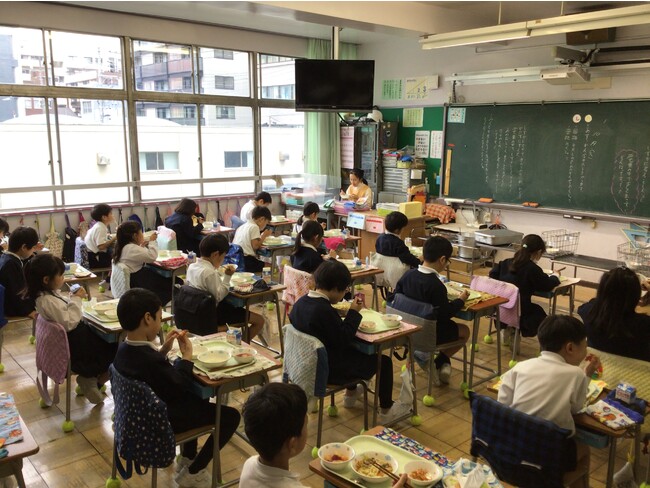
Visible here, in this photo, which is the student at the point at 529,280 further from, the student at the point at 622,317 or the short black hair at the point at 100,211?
the short black hair at the point at 100,211

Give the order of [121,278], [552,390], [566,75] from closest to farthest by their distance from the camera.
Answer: [552,390]
[121,278]
[566,75]

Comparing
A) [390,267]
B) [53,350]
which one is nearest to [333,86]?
[390,267]

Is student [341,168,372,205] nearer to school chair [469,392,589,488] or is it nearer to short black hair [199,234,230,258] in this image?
short black hair [199,234,230,258]

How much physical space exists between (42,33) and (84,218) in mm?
2473

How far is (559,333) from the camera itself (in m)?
2.44

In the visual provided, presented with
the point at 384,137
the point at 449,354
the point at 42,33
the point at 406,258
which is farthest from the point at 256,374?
the point at 384,137

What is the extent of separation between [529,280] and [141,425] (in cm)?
340

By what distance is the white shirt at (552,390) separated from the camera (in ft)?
7.80

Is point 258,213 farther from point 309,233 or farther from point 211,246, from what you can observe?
point 211,246

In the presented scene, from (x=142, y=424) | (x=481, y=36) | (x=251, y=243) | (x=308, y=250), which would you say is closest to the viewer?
(x=142, y=424)

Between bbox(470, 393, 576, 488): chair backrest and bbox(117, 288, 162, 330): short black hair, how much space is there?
161cm

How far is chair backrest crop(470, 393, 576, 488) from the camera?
7.32 ft

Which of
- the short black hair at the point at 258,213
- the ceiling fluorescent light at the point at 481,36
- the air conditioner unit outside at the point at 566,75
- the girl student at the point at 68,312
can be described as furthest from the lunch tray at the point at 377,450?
the air conditioner unit outside at the point at 566,75

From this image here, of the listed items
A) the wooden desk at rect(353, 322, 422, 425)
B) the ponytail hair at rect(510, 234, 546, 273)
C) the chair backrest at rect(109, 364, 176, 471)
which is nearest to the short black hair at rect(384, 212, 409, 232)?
the ponytail hair at rect(510, 234, 546, 273)
